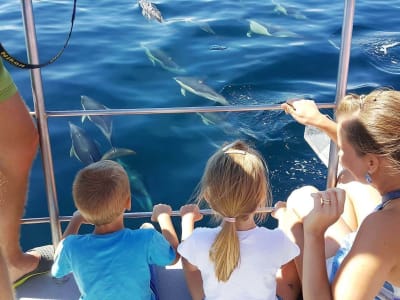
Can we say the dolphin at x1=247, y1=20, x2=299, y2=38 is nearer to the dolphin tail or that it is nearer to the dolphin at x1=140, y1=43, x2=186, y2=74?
the dolphin at x1=140, y1=43, x2=186, y2=74

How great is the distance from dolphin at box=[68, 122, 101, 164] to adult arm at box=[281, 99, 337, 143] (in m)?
2.29

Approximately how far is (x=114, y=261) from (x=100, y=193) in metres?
0.19

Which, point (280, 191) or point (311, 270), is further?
point (280, 191)

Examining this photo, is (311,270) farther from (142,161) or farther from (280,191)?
(142,161)

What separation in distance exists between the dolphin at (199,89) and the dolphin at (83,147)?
1.33m

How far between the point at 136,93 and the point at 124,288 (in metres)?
3.77

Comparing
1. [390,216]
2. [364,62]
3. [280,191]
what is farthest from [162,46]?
[390,216]

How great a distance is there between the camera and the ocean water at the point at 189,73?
4.02 meters

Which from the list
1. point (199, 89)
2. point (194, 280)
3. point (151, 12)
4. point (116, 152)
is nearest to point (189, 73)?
point (199, 89)

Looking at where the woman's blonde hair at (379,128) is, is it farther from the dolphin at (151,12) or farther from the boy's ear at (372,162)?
the dolphin at (151,12)

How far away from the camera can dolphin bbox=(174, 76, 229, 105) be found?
5.17 meters

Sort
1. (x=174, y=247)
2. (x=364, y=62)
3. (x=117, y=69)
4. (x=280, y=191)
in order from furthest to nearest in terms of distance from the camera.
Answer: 1. (x=364, y=62)
2. (x=117, y=69)
3. (x=280, y=191)
4. (x=174, y=247)

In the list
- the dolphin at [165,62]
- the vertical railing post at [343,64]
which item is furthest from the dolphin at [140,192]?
the dolphin at [165,62]

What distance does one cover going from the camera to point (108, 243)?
153 centimetres
